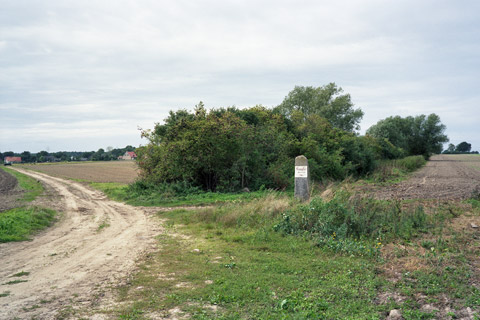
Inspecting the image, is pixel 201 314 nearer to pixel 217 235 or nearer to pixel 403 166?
pixel 217 235

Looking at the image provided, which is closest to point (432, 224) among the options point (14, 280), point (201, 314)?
point (201, 314)

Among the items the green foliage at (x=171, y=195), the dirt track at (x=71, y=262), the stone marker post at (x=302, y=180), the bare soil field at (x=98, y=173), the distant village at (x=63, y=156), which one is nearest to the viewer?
the dirt track at (x=71, y=262)

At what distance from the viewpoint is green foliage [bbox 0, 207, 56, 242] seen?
31.4ft

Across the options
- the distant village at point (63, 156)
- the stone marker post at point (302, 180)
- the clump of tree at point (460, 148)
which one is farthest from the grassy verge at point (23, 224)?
the clump of tree at point (460, 148)

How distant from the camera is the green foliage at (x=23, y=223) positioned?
9578mm

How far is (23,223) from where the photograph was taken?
428 inches

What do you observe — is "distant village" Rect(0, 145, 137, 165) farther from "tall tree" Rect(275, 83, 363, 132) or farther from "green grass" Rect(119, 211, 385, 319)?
"green grass" Rect(119, 211, 385, 319)

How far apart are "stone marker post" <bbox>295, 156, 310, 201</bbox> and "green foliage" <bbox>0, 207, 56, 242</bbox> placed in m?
8.93

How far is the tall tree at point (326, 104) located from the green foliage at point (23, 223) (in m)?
48.2

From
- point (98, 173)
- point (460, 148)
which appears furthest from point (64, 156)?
point (460, 148)

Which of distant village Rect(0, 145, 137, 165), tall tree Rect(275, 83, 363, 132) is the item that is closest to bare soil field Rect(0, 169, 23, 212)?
tall tree Rect(275, 83, 363, 132)

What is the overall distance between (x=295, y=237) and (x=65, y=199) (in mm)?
15317

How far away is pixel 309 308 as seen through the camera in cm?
470

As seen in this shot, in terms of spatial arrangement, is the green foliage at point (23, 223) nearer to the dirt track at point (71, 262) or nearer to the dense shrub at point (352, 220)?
the dirt track at point (71, 262)
